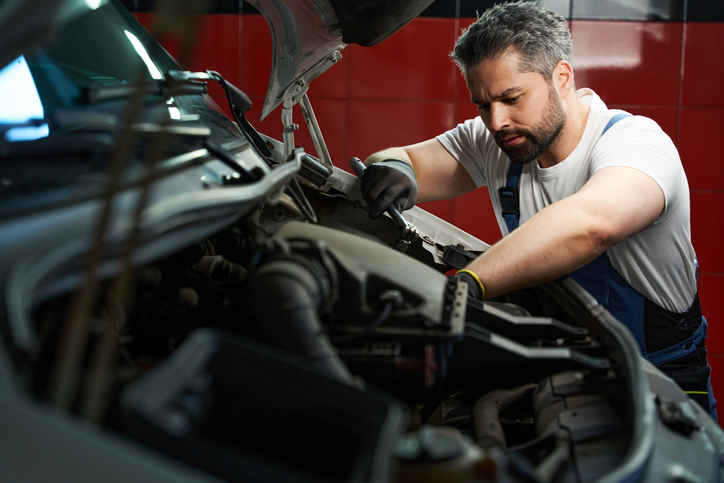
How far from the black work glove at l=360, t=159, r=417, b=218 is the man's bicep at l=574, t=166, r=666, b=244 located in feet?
1.72

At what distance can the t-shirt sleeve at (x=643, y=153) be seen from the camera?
148 cm

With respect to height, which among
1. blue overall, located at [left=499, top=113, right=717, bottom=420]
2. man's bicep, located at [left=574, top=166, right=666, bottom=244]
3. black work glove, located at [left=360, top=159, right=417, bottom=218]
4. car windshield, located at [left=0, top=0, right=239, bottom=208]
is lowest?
blue overall, located at [left=499, top=113, right=717, bottom=420]

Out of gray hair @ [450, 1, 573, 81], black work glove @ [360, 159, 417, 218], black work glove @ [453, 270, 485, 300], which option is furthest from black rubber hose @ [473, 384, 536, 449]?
gray hair @ [450, 1, 573, 81]

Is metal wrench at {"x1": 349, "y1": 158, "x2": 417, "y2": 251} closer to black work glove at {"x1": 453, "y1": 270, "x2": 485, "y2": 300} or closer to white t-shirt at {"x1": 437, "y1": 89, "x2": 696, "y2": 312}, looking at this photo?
black work glove at {"x1": 453, "y1": 270, "x2": 485, "y2": 300}

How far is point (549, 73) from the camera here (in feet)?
5.68

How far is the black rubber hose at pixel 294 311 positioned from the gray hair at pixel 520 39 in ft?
3.74

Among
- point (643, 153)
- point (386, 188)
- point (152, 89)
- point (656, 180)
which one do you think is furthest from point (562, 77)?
point (152, 89)

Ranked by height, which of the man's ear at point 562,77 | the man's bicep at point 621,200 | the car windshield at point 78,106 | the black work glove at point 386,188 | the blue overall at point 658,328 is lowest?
the blue overall at point 658,328

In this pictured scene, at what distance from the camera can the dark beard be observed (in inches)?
67.6

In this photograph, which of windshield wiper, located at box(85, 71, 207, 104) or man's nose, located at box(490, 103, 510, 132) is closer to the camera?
windshield wiper, located at box(85, 71, 207, 104)

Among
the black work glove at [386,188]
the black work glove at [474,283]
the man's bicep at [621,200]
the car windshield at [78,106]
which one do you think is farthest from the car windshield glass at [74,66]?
the man's bicep at [621,200]

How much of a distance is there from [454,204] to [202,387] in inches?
109

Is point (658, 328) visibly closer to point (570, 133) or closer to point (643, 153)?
point (643, 153)

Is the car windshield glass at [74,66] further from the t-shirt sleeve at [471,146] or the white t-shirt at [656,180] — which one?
the white t-shirt at [656,180]
